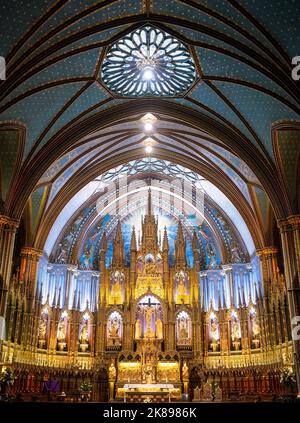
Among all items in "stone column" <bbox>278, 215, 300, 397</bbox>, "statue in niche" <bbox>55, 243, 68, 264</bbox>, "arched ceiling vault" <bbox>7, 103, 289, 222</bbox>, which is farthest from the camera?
"statue in niche" <bbox>55, 243, 68, 264</bbox>

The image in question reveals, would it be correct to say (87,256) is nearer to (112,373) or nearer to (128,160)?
(128,160)

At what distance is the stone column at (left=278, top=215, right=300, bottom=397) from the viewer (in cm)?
1817

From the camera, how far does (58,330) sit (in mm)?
25969

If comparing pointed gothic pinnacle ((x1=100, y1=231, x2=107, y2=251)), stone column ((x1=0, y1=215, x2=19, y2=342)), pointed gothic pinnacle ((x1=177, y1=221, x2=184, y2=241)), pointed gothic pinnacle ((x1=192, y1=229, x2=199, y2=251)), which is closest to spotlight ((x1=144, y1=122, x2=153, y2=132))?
pointed gothic pinnacle ((x1=177, y1=221, x2=184, y2=241))

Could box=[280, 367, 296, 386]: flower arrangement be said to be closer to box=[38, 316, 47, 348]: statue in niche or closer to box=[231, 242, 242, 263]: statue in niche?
box=[231, 242, 242, 263]: statue in niche

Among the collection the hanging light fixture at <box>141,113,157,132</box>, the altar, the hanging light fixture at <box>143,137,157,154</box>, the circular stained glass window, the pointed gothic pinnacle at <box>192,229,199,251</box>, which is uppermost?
the hanging light fixture at <box>143,137,157,154</box>

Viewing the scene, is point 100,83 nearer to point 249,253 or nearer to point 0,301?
point 0,301

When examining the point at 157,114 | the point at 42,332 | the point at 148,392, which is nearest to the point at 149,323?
the point at 148,392

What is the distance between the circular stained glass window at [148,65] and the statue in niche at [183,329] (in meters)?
14.1

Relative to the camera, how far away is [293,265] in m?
19.4

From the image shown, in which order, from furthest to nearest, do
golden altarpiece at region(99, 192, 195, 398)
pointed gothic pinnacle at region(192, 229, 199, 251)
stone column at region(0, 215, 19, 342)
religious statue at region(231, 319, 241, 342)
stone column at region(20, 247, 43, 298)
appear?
pointed gothic pinnacle at region(192, 229, 199, 251) → religious statue at region(231, 319, 241, 342) → golden altarpiece at region(99, 192, 195, 398) → stone column at region(20, 247, 43, 298) → stone column at region(0, 215, 19, 342)

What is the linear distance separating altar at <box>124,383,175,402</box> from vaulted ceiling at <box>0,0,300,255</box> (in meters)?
9.78

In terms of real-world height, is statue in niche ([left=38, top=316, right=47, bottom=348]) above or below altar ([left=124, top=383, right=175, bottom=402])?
above

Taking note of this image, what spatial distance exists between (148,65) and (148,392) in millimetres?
17113
